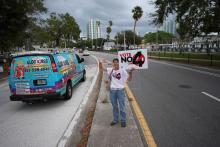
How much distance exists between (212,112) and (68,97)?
526cm

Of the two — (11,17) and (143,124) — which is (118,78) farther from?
(11,17)

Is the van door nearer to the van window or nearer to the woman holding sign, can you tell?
the van window

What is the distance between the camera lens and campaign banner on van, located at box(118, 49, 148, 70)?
532cm

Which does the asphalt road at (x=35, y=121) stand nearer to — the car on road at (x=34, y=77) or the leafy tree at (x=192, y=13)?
the car on road at (x=34, y=77)

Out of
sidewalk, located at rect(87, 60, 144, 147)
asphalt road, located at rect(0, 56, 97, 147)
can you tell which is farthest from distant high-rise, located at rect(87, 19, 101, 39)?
sidewalk, located at rect(87, 60, 144, 147)

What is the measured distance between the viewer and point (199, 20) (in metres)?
19.5

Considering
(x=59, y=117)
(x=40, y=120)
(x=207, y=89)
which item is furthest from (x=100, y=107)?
(x=207, y=89)

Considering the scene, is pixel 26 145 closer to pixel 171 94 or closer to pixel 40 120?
pixel 40 120

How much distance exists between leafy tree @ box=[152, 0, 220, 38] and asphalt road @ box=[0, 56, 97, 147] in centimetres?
1411

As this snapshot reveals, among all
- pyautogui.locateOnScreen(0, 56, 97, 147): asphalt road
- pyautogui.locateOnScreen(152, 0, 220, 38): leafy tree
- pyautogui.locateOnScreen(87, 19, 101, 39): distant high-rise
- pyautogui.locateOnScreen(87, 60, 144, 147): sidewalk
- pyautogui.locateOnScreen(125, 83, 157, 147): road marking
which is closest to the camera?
pyautogui.locateOnScreen(87, 60, 144, 147): sidewalk

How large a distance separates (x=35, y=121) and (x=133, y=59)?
3.42m

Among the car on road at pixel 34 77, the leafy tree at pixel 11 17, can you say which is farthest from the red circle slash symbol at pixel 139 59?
the leafy tree at pixel 11 17

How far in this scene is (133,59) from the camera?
5.37 m

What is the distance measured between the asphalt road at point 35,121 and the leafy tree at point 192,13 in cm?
1411
